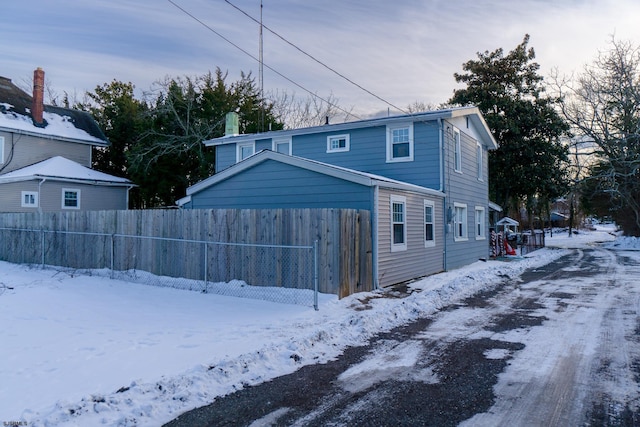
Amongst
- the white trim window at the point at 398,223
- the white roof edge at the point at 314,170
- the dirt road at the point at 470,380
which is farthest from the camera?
the white trim window at the point at 398,223

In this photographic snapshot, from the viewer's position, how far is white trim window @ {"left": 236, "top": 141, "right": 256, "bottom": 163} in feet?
64.8

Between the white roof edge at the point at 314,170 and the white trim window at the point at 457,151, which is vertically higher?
the white trim window at the point at 457,151

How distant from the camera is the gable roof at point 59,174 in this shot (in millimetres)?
22062

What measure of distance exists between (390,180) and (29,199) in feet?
64.2

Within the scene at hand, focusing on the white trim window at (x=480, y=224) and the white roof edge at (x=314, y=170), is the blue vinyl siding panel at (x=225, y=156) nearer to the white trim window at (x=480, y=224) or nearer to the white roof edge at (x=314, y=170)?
the white roof edge at (x=314, y=170)

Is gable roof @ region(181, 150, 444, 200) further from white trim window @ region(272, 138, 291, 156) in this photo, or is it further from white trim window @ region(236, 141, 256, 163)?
white trim window @ region(236, 141, 256, 163)

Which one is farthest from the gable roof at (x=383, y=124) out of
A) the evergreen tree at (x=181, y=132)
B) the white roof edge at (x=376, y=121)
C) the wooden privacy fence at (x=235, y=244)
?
the evergreen tree at (x=181, y=132)

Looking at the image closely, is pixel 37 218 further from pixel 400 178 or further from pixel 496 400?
pixel 496 400

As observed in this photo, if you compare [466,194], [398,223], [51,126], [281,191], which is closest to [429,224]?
[398,223]

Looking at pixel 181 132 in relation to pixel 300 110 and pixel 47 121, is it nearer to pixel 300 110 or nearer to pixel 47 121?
pixel 47 121

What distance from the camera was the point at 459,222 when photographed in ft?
58.8

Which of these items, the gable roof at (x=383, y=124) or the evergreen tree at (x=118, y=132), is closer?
the gable roof at (x=383, y=124)

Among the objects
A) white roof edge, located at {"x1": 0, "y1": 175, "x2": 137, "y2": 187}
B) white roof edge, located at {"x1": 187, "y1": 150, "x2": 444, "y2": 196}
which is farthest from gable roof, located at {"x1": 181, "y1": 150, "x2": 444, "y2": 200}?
white roof edge, located at {"x1": 0, "y1": 175, "x2": 137, "y2": 187}

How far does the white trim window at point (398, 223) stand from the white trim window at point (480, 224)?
877 centimetres
